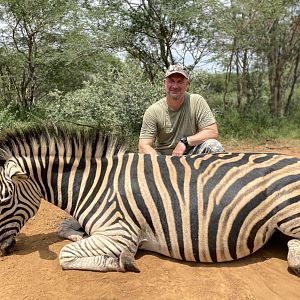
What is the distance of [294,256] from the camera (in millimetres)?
2893

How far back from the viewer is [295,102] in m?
17.0

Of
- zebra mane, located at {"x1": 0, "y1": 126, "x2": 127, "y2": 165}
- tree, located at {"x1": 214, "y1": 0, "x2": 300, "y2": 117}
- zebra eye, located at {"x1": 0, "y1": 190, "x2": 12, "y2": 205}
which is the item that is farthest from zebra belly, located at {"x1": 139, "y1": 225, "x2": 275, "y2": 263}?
tree, located at {"x1": 214, "y1": 0, "x2": 300, "y2": 117}

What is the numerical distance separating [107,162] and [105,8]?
8.54 metres

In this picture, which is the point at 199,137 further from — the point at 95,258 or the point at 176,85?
the point at 95,258

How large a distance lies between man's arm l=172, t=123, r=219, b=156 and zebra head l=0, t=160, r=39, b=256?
5.26 feet

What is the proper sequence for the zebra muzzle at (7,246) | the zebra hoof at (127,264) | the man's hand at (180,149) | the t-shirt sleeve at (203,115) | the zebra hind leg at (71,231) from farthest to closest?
the t-shirt sleeve at (203,115) < the man's hand at (180,149) < the zebra hind leg at (71,231) < the zebra muzzle at (7,246) < the zebra hoof at (127,264)

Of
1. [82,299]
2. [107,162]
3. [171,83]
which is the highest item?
[171,83]

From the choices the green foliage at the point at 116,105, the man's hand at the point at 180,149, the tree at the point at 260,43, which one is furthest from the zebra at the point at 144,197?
the tree at the point at 260,43

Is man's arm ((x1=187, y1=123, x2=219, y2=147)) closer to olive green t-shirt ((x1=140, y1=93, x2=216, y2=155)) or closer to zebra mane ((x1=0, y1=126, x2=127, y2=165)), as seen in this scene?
olive green t-shirt ((x1=140, y1=93, x2=216, y2=155))

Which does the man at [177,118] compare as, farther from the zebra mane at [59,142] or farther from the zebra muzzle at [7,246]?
the zebra muzzle at [7,246]

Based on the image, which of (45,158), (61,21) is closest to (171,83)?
(45,158)

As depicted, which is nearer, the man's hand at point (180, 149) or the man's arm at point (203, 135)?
the man's hand at point (180, 149)

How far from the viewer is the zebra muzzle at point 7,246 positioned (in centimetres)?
314

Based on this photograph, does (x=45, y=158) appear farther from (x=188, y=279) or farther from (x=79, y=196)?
(x=188, y=279)
